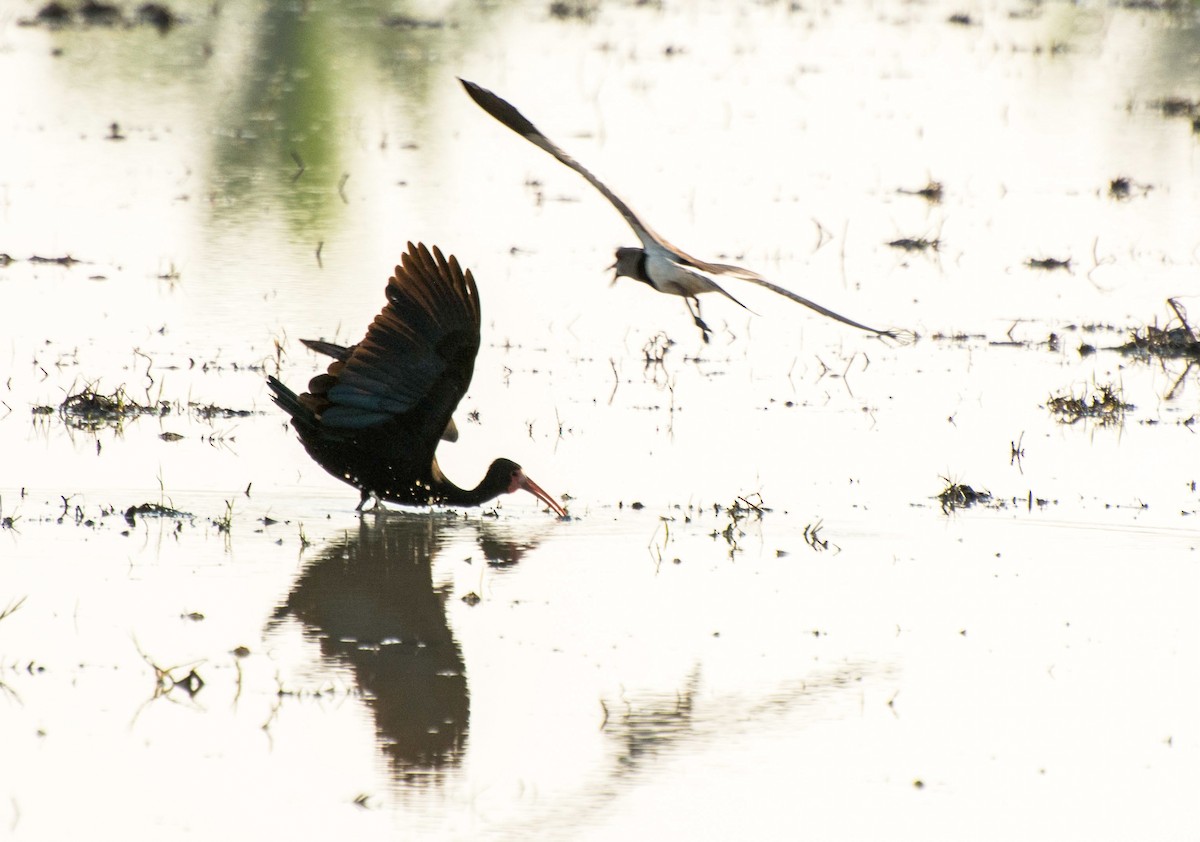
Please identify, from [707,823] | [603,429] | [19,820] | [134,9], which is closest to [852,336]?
[603,429]

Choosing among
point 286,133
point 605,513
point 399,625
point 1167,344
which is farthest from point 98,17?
point 399,625

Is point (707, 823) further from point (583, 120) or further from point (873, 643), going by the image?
point (583, 120)

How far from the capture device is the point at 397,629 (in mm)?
5844

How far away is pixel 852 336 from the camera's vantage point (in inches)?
→ 437

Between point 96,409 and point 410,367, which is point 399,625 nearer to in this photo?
point 410,367

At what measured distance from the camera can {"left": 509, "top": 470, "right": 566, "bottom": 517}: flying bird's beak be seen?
7.23 m

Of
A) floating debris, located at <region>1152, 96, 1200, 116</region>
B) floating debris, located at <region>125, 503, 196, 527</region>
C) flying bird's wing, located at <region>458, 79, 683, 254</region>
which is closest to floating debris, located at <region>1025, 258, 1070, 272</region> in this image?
flying bird's wing, located at <region>458, 79, 683, 254</region>

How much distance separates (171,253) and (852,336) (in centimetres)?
420

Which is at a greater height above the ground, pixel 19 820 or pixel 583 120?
pixel 583 120

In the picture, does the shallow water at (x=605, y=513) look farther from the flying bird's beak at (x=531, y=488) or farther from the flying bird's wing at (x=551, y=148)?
the flying bird's wing at (x=551, y=148)

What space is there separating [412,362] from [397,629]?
1351mm

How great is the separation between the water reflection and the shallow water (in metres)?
0.02

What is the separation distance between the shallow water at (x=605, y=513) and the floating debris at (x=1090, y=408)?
13cm

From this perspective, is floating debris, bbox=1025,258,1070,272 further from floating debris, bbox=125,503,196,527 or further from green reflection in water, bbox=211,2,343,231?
floating debris, bbox=125,503,196,527
